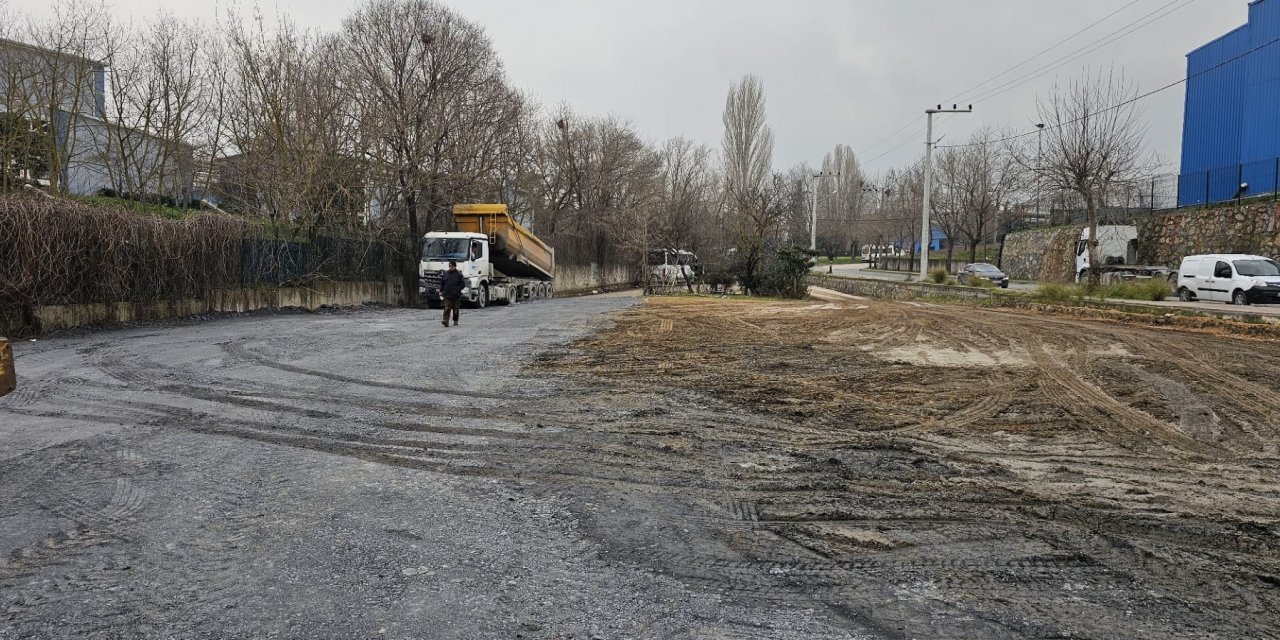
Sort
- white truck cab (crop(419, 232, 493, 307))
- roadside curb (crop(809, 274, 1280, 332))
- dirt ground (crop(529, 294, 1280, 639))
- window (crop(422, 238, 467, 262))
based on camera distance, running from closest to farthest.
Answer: dirt ground (crop(529, 294, 1280, 639)), roadside curb (crop(809, 274, 1280, 332)), white truck cab (crop(419, 232, 493, 307)), window (crop(422, 238, 467, 262))

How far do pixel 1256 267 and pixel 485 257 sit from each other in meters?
25.3

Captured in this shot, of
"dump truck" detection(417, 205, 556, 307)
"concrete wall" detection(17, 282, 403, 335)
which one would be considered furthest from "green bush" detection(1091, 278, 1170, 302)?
"concrete wall" detection(17, 282, 403, 335)

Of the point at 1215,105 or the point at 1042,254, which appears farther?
the point at 1042,254

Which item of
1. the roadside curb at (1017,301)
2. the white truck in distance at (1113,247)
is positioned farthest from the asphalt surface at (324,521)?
the white truck in distance at (1113,247)

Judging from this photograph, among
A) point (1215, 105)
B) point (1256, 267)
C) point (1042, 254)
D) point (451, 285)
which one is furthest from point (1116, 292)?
point (1042, 254)

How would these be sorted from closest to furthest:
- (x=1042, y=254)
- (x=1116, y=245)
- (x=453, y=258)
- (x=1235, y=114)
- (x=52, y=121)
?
(x=52, y=121) < (x=453, y=258) < (x=1235, y=114) < (x=1116, y=245) < (x=1042, y=254)

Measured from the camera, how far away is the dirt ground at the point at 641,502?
3.54 meters

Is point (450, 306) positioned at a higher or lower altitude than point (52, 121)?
lower

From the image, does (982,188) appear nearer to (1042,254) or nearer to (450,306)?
(1042,254)

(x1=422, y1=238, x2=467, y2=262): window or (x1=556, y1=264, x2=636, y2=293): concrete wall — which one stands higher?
(x1=422, y1=238, x2=467, y2=262): window

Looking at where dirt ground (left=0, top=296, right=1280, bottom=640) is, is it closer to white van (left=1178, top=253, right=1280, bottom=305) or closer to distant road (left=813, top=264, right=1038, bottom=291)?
white van (left=1178, top=253, right=1280, bottom=305)

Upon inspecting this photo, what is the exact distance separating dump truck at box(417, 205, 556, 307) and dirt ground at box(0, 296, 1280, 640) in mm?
15171

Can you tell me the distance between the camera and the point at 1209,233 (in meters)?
30.6

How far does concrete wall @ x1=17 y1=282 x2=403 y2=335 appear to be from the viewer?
15.3 m
